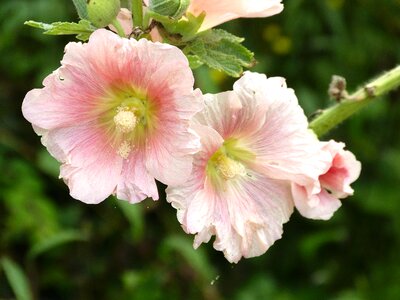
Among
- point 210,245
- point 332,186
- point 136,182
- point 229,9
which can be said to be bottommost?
point 210,245

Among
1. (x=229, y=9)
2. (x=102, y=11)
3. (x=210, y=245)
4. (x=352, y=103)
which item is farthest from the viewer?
(x=210, y=245)

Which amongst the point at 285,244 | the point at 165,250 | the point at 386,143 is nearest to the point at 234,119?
the point at 165,250

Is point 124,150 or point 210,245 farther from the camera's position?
point 210,245

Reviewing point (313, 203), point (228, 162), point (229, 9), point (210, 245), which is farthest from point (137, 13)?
point (210, 245)

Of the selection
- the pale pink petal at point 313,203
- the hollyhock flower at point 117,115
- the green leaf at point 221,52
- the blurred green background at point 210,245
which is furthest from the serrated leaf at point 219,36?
the blurred green background at point 210,245

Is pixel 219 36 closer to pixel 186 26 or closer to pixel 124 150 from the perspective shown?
pixel 186 26

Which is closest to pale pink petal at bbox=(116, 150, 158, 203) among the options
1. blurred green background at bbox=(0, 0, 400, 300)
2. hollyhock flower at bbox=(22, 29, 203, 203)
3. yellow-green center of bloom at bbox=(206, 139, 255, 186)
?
hollyhock flower at bbox=(22, 29, 203, 203)

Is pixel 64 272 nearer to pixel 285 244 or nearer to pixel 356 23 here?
pixel 285 244
